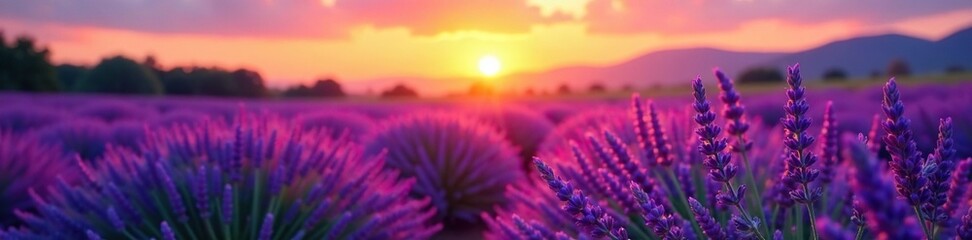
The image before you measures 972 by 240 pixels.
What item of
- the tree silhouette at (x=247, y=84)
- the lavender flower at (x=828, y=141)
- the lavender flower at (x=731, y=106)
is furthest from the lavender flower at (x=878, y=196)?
the tree silhouette at (x=247, y=84)

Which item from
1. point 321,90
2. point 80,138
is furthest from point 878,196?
point 321,90

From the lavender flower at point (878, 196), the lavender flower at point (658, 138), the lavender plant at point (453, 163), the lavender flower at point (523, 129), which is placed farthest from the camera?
the lavender flower at point (523, 129)

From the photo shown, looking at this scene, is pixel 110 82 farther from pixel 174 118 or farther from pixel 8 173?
pixel 8 173

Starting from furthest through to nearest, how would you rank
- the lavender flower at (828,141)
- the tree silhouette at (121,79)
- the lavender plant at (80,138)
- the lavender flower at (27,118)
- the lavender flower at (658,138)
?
the tree silhouette at (121,79) → the lavender flower at (27,118) → the lavender plant at (80,138) → the lavender flower at (658,138) → the lavender flower at (828,141)

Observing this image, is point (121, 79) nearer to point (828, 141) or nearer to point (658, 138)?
point (658, 138)

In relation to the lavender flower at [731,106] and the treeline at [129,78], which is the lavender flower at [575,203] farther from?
the treeline at [129,78]

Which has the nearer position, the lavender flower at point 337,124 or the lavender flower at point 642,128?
the lavender flower at point 642,128

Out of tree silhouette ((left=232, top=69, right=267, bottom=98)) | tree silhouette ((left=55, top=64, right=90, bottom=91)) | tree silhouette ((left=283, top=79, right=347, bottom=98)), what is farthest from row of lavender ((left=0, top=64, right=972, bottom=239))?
tree silhouette ((left=55, top=64, right=90, bottom=91))
